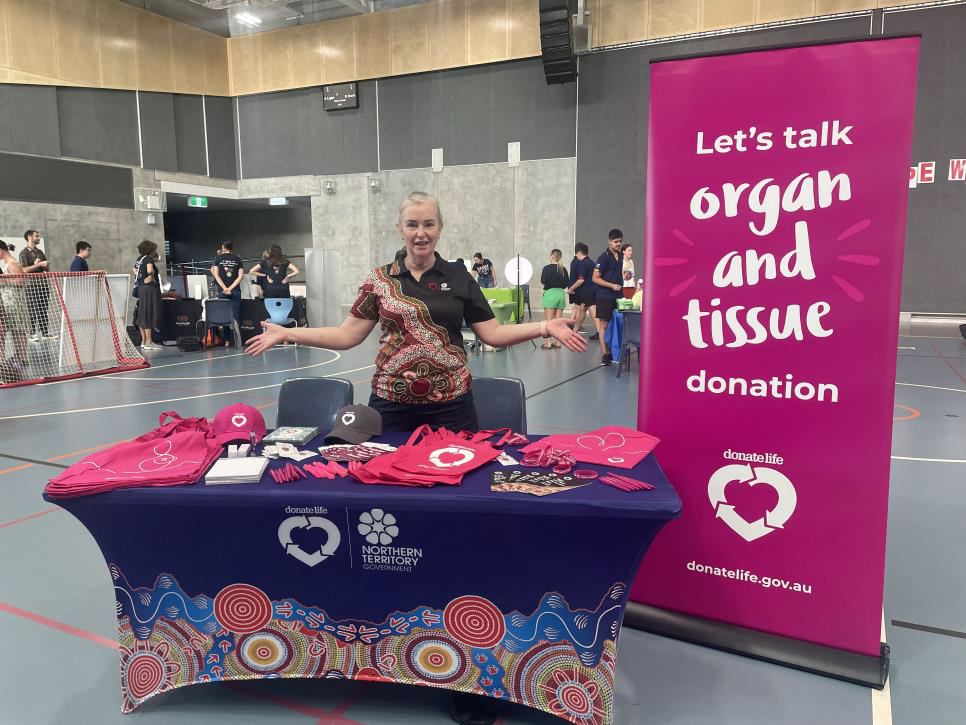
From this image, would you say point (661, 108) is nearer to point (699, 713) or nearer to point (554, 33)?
point (699, 713)

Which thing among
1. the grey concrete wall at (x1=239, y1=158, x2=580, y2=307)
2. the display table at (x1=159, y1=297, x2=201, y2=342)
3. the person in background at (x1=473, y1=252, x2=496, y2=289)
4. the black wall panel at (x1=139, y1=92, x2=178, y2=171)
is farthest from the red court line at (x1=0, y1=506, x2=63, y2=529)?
the black wall panel at (x1=139, y1=92, x2=178, y2=171)

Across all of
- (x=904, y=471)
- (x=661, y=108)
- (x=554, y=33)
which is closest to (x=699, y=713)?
(x=661, y=108)

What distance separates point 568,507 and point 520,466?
31 centimetres

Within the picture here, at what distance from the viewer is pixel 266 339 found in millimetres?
2398

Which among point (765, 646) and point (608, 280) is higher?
point (608, 280)

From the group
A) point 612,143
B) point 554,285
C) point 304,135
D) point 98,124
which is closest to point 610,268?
point 554,285

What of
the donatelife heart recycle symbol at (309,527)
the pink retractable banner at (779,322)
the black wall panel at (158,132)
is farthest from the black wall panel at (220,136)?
the donatelife heart recycle symbol at (309,527)

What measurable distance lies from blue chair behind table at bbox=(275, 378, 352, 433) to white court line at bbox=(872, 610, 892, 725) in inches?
90.2

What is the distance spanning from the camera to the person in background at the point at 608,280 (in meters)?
8.41

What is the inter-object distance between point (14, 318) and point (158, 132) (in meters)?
11.8

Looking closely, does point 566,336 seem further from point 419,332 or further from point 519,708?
point 519,708

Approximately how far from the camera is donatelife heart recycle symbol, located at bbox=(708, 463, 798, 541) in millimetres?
2197

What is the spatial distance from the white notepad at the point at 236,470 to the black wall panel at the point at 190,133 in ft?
63.2

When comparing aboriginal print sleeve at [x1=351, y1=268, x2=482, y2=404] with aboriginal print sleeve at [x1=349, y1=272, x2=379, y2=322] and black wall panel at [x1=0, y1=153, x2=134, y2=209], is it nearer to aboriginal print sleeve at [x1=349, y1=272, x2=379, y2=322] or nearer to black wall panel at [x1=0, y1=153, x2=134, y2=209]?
aboriginal print sleeve at [x1=349, y1=272, x2=379, y2=322]
